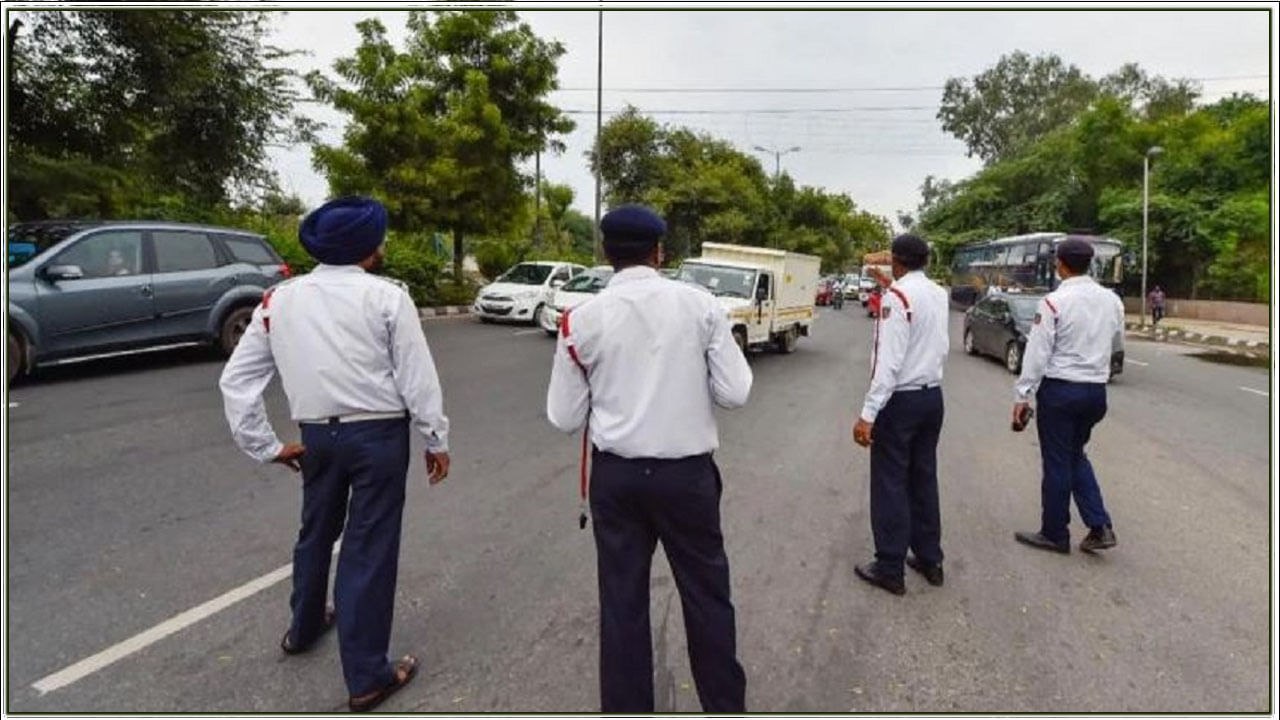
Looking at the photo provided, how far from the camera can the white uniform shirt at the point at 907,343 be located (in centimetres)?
377

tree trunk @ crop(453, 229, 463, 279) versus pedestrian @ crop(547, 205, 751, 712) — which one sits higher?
tree trunk @ crop(453, 229, 463, 279)

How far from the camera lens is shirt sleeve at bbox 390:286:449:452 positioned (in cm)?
275

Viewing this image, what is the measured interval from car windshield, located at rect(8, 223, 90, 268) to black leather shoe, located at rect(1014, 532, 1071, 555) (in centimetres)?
974

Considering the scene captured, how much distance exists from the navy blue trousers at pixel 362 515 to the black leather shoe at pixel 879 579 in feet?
7.57

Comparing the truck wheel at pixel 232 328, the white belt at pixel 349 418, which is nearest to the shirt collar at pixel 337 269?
the white belt at pixel 349 418

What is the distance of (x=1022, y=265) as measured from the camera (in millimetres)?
28906

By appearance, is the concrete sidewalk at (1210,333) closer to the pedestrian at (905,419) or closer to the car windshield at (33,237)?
the pedestrian at (905,419)

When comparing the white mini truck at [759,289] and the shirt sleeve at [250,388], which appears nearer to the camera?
the shirt sleeve at [250,388]

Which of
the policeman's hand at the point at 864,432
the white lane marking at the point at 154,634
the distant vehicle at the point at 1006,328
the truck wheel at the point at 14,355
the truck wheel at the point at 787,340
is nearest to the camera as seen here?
the white lane marking at the point at 154,634

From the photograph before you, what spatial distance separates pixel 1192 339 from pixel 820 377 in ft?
52.5

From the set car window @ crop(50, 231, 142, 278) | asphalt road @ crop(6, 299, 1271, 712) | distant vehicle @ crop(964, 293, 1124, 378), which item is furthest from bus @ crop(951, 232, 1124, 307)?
car window @ crop(50, 231, 142, 278)

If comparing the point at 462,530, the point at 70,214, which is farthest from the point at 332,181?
the point at 462,530

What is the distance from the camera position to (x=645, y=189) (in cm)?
3769

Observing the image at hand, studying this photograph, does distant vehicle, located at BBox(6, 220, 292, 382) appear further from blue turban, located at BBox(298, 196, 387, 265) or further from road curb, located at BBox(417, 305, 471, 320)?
road curb, located at BBox(417, 305, 471, 320)
